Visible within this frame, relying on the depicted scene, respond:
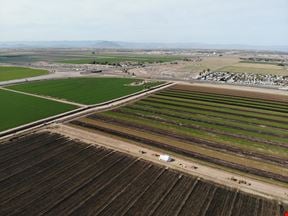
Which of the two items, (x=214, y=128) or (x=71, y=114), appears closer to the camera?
(x=214, y=128)

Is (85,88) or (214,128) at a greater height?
(214,128)

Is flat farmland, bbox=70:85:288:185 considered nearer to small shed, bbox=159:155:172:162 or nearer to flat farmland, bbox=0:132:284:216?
small shed, bbox=159:155:172:162

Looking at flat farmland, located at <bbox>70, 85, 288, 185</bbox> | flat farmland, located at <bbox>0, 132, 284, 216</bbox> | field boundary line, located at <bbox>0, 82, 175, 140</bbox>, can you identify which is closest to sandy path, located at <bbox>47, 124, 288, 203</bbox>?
flat farmland, located at <bbox>0, 132, 284, 216</bbox>

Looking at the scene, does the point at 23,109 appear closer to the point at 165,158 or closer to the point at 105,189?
the point at 165,158

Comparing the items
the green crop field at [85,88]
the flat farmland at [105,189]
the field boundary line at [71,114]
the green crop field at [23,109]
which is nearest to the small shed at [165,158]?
the flat farmland at [105,189]

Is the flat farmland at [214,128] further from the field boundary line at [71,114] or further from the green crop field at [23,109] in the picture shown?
the green crop field at [23,109]

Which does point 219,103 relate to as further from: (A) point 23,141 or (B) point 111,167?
(A) point 23,141

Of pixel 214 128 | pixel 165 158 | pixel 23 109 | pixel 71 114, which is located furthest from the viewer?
pixel 23 109

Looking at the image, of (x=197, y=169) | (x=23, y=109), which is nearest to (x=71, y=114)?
(x=23, y=109)
